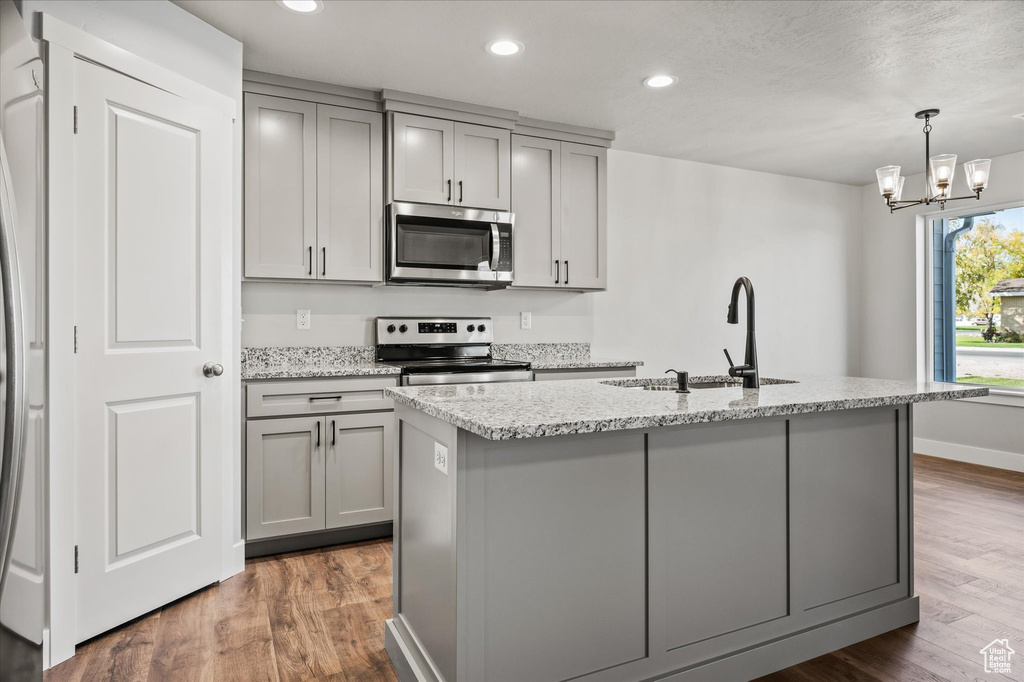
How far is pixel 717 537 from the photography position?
1.82 m

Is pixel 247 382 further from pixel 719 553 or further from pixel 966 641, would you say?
pixel 966 641

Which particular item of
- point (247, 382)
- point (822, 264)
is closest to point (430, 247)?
point (247, 382)

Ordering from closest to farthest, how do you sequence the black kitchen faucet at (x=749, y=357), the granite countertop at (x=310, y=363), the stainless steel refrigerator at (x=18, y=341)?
the stainless steel refrigerator at (x=18, y=341) → the black kitchen faucet at (x=749, y=357) → the granite countertop at (x=310, y=363)

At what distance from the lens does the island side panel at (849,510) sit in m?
1.98

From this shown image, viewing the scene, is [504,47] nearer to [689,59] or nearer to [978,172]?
[689,59]

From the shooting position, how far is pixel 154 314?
90.1 inches

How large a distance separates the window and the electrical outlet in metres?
5.16

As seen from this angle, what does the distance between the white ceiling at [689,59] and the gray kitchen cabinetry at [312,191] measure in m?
0.23

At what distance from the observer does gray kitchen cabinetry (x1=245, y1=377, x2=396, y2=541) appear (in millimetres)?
2887

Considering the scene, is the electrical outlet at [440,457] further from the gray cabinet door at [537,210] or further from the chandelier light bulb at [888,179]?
the chandelier light bulb at [888,179]

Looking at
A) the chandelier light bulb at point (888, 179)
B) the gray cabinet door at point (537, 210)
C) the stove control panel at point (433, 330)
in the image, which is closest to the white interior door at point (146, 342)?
the stove control panel at point (433, 330)

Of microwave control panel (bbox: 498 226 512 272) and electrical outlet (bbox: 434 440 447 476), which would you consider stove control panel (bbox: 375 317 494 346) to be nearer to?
microwave control panel (bbox: 498 226 512 272)

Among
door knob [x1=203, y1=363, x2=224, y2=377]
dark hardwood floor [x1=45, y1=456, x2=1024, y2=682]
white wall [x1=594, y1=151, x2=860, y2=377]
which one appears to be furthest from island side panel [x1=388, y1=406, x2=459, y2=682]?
white wall [x1=594, y1=151, x2=860, y2=377]

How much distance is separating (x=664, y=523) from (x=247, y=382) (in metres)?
2.05
